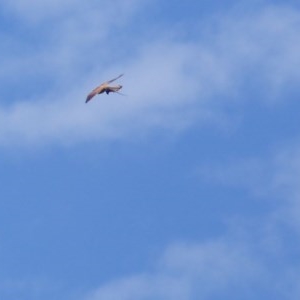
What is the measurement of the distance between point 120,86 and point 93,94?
2.31m

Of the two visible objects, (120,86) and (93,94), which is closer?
(120,86)

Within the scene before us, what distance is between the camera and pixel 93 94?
88.4ft

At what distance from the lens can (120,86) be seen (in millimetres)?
25312
